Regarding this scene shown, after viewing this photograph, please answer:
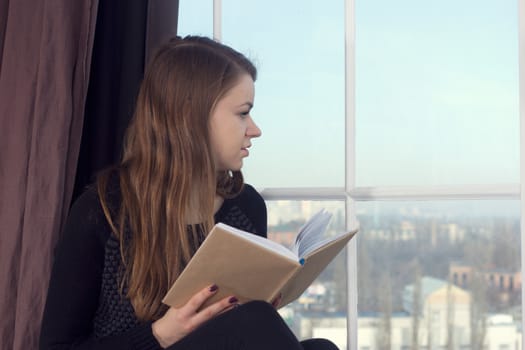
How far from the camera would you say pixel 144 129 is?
1642mm

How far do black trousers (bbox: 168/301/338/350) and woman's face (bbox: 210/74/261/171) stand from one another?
44 cm

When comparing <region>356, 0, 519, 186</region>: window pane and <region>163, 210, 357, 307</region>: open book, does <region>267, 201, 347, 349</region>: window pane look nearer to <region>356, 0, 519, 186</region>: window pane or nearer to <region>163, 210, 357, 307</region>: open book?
<region>356, 0, 519, 186</region>: window pane

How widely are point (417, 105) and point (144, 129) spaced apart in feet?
2.81

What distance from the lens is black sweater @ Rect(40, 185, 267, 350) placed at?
4.99 ft

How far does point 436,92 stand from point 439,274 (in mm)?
539

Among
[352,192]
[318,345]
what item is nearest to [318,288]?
[352,192]

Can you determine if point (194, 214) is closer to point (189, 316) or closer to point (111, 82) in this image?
point (189, 316)

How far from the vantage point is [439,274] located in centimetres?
202

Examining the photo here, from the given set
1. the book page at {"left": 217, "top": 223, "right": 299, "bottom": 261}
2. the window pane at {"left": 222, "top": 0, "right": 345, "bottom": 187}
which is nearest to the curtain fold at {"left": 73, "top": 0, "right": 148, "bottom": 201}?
the window pane at {"left": 222, "top": 0, "right": 345, "bottom": 187}

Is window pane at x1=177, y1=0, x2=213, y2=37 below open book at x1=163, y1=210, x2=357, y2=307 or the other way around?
the other way around

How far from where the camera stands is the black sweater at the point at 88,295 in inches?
59.9

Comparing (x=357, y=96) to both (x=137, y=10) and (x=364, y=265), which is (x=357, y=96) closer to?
(x=364, y=265)

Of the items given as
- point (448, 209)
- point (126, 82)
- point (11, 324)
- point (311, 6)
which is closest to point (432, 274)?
point (448, 209)

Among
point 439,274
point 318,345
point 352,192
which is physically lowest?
point 318,345
